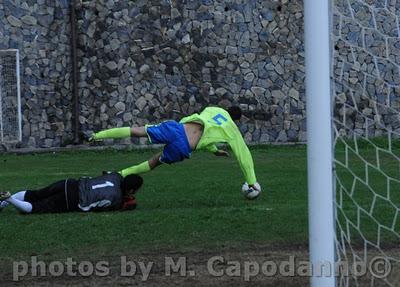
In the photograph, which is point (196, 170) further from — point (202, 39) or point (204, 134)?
point (202, 39)

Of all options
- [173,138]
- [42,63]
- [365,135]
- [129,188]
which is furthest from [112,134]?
[42,63]

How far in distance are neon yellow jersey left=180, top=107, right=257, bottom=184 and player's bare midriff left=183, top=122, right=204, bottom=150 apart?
1.8 inches

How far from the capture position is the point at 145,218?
972 cm

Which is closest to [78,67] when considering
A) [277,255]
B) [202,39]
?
[202,39]

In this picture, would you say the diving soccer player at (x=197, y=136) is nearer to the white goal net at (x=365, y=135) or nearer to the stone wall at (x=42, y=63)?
the white goal net at (x=365, y=135)

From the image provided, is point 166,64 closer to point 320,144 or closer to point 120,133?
point 120,133

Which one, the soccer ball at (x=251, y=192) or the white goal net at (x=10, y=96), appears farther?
the white goal net at (x=10, y=96)

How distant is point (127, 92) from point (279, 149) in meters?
4.23

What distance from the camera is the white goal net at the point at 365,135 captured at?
18.2 feet

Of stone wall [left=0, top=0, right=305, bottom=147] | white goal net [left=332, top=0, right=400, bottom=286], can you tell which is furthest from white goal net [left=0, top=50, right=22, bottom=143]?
white goal net [left=332, top=0, right=400, bottom=286]

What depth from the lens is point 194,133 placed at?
11539mm

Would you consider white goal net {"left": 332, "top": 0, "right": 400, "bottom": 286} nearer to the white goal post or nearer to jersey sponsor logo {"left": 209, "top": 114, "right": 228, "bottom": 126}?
the white goal post

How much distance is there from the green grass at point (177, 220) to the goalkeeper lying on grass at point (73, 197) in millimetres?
184

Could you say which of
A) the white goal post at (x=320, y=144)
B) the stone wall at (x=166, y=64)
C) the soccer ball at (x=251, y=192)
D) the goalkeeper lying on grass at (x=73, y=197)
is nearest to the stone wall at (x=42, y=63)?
the stone wall at (x=166, y=64)
